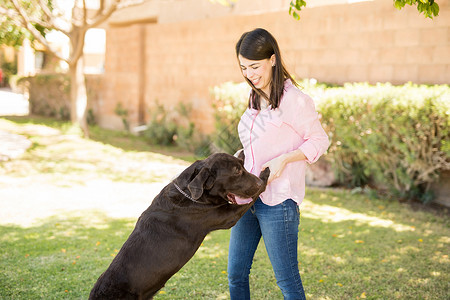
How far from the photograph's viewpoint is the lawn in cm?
492

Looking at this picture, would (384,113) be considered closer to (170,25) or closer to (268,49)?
(268,49)

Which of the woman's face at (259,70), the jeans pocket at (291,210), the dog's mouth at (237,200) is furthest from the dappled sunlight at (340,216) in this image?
the woman's face at (259,70)

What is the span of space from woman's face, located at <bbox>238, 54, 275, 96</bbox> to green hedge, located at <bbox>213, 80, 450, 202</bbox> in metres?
4.49

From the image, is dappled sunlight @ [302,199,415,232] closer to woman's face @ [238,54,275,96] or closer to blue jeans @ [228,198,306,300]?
blue jeans @ [228,198,306,300]

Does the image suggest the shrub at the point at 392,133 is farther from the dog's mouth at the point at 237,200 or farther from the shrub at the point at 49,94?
the shrub at the point at 49,94

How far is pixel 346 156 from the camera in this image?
29.2 feet

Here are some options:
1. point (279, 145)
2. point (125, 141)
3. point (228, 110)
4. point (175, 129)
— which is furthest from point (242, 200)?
point (125, 141)

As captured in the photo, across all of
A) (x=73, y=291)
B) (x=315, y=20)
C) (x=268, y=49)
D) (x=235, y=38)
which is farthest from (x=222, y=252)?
(x=235, y=38)

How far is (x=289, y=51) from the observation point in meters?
10.9

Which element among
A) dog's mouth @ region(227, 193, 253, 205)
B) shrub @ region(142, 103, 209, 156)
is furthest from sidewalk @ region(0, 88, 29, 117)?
dog's mouth @ region(227, 193, 253, 205)

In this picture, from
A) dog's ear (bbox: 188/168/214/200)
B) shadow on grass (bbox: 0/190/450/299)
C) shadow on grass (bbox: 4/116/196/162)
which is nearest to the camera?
dog's ear (bbox: 188/168/214/200)

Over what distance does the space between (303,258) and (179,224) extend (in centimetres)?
294

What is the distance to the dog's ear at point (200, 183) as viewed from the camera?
3076 millimetres

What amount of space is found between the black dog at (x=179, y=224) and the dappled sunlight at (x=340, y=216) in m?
4.41
